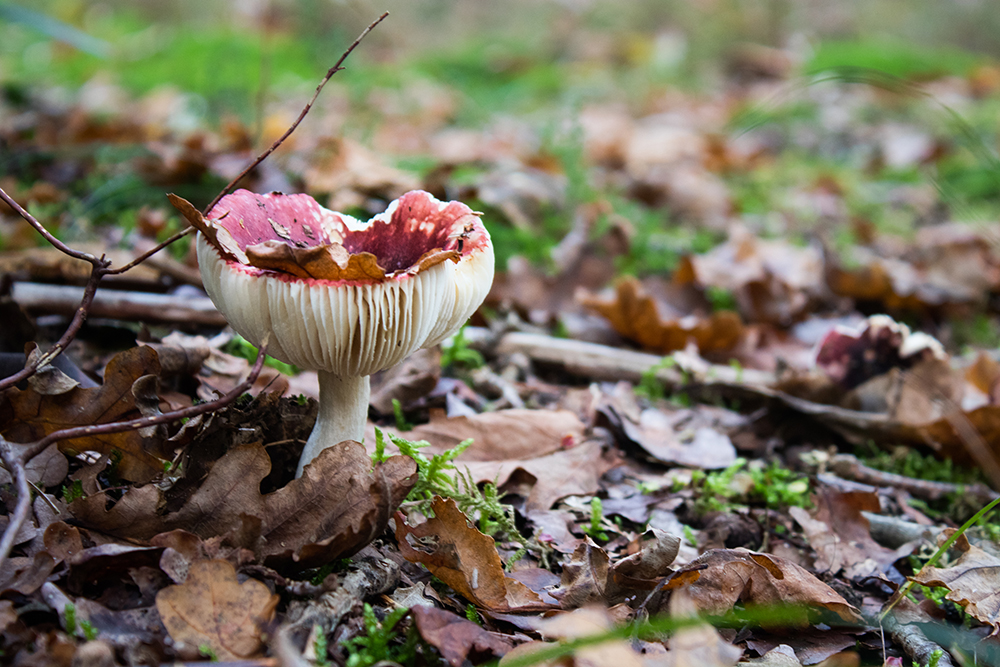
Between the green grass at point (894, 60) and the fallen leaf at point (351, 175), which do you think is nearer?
the fallen leaf at point (351, 175)

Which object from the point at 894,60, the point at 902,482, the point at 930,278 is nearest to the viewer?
the point at 902,482

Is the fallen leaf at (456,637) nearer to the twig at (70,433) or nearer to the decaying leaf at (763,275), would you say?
the twig at (70,433)

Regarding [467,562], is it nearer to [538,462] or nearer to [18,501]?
[538,462]

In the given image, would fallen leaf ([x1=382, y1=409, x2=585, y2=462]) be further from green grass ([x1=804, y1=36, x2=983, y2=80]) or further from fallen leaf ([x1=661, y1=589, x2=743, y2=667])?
green grass ([x1=804, y1=36, x2=983, y2=80])

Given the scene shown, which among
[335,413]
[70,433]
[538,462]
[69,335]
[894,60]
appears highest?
[894,60]

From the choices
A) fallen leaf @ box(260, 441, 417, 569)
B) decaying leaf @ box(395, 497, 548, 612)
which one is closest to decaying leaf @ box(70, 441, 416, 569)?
fallen leaf @ box(260, 441, 417, 569)

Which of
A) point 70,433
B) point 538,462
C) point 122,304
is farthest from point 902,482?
point 122,304

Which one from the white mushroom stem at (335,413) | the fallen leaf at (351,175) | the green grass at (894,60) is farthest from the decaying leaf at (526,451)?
the green grass at (894,60)
